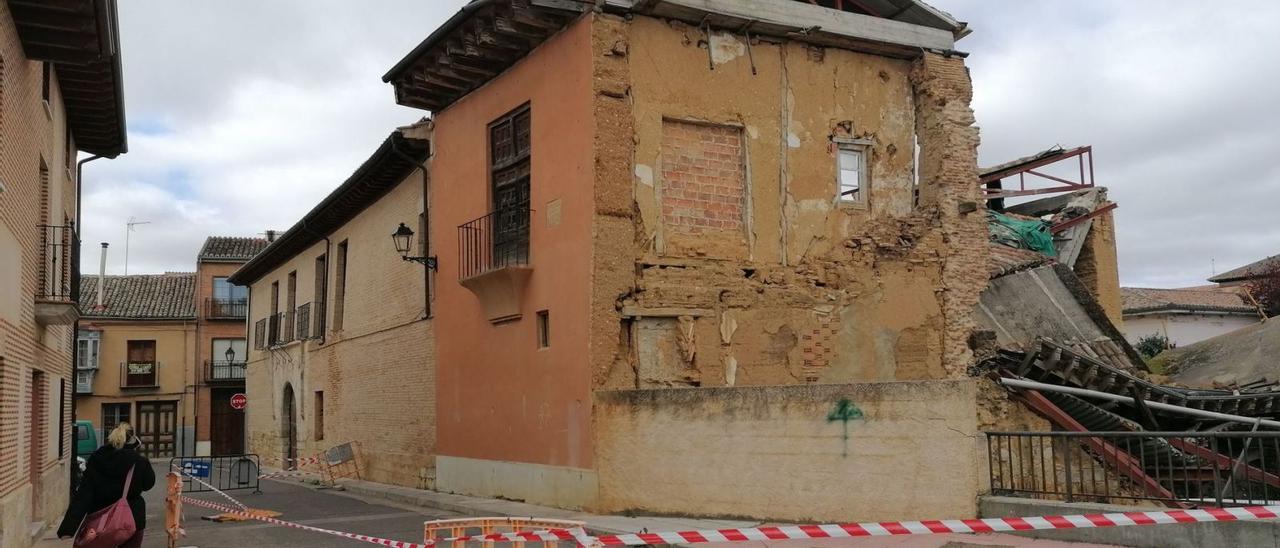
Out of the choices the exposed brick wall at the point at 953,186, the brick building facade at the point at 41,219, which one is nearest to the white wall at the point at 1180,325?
the exposed brick wall at the point at 953,186

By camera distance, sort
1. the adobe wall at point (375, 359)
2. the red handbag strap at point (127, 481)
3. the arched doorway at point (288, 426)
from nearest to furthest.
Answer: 1. the red handbag strap at point (127, 481)
2. the adobe wall at point (375, 359)
3. the arched doorway at point (288, 426)

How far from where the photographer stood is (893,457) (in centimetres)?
984

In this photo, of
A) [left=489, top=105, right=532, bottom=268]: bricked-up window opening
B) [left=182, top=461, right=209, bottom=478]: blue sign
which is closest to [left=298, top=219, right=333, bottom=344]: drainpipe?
[left=182, top=461, right=209, bottom=478]: blue sign

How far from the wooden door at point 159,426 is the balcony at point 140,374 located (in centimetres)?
88

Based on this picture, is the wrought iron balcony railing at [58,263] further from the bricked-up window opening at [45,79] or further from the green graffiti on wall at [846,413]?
the green graffiti on wall at [846,413]

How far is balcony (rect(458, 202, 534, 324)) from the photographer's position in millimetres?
14312

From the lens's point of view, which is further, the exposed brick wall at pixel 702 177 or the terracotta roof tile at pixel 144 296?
the terracotta roof tile at pixel 144 296

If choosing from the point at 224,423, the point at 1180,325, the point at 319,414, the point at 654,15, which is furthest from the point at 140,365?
the point at 1180,325

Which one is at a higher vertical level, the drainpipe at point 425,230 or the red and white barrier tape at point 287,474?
the drainpipe at point 425,230

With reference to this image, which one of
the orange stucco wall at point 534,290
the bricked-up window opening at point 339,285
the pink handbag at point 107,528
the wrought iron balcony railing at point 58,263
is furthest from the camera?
the bricked-up window opening at point 339,285

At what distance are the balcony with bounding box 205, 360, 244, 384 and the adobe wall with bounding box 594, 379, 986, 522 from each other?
3656cm

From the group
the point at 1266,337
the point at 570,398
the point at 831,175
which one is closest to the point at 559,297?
the point at 570,398

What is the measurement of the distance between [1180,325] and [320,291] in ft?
86.0

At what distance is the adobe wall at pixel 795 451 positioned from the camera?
31.3 ft
